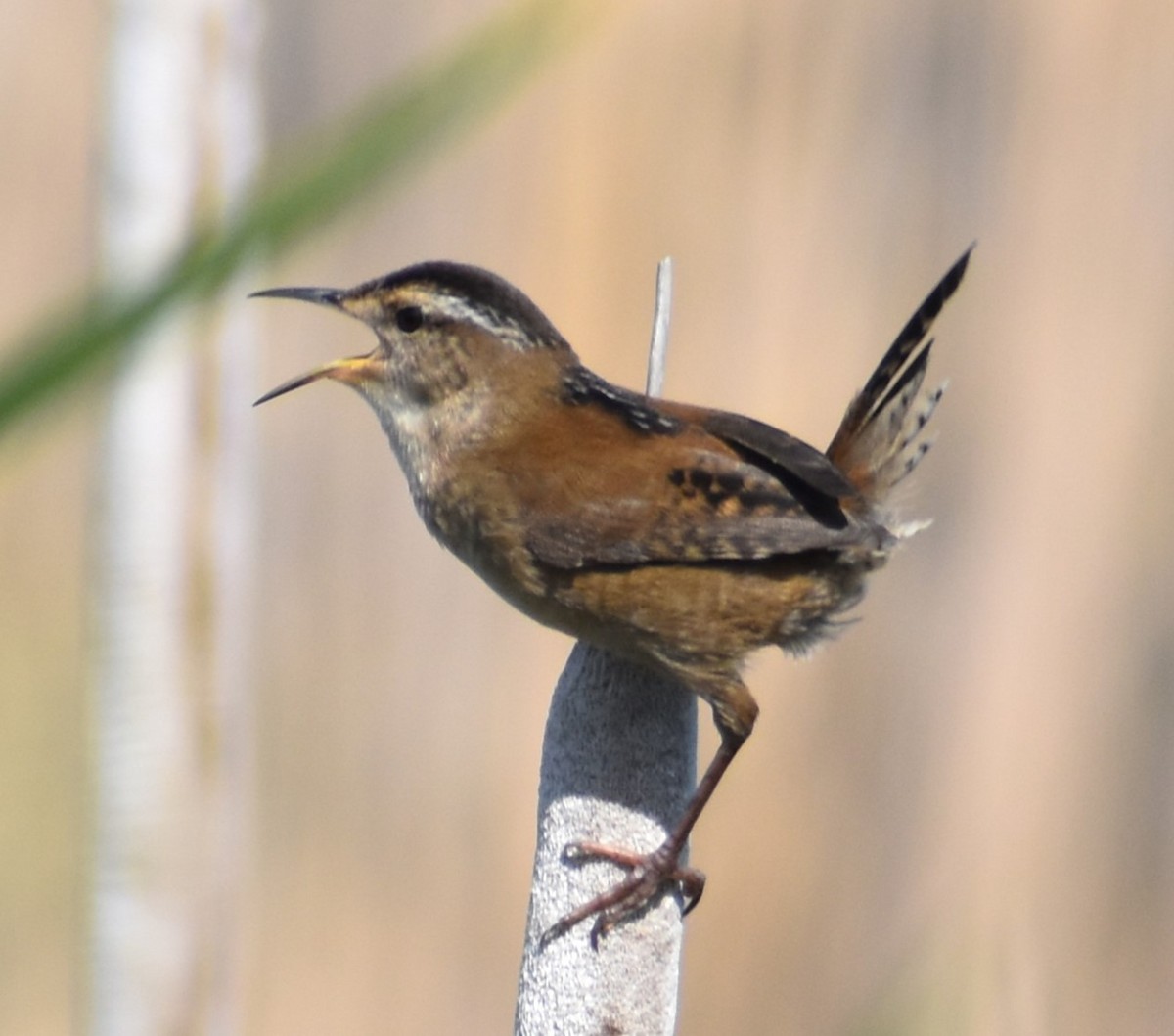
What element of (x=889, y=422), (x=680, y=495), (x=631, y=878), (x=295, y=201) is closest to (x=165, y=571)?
(x=680, y=495)

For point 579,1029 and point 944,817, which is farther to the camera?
point 944,817

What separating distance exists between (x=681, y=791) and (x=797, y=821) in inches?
83.6

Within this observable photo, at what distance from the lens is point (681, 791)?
1580 mm

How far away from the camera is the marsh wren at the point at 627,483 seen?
2.07 m

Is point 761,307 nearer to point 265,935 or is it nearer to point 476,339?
point 476,339

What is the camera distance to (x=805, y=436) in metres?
3.66

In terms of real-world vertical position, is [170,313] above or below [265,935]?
above

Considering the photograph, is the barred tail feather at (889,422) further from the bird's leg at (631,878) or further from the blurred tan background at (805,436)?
the blurred tan background at (805,436)

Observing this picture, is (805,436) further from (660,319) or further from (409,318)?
(660,319)

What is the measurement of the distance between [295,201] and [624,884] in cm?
108

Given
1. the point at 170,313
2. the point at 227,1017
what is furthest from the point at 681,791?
the point at 170,313

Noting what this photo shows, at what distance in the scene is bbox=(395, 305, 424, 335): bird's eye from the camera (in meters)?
2.27

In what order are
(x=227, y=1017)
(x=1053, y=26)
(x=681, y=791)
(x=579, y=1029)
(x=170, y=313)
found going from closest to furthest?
(x=170, y=313), (x=579, y=1029), (x=681, y=791), (x=227, y=1017), (x=1053, y=26)

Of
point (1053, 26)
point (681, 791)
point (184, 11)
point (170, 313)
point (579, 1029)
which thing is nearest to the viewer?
point (170, 313)
